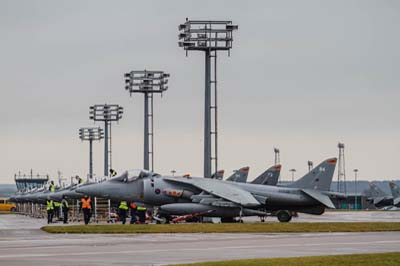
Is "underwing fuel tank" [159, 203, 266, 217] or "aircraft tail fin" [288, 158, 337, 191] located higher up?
"aircraft tail fin" [288, 158, 337, 191]

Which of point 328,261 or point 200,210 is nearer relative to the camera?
point 328,261

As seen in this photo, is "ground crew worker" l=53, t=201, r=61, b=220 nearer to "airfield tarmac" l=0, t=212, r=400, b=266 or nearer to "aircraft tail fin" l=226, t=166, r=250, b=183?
"aircraft tail fin" l=226, t=166, r=250, b=183

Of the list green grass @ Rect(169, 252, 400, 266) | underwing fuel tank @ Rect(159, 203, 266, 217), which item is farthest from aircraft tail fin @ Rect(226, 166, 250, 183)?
green grass @ Rect(169, 252, 400, 266)

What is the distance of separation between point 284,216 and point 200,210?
17.6 ft

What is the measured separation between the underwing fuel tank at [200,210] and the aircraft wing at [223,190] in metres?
0.71

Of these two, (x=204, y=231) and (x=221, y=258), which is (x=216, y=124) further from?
(x=221, y=258)

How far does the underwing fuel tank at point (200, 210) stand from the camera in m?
46.3

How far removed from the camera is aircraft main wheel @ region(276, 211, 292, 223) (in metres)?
50.4

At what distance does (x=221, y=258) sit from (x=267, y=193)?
26732 millimetres

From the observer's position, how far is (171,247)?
88.8 feet

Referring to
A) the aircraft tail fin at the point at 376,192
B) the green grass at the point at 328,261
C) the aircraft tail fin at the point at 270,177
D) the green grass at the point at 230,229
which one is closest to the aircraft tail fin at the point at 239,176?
the aircraft tail fin at the point at 270,177

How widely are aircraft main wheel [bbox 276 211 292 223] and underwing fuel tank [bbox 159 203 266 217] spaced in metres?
1.96

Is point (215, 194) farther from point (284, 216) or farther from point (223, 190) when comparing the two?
point (284, 216)

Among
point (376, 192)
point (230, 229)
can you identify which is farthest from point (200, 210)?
point (376, 192)
